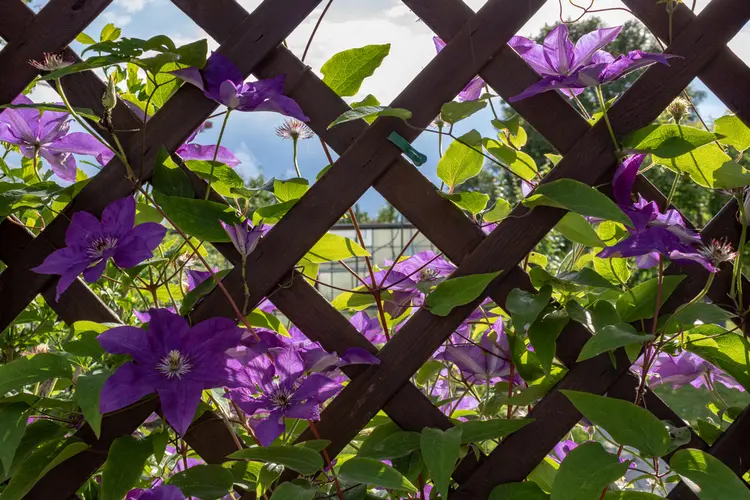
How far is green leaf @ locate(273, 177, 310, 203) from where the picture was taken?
827 mm

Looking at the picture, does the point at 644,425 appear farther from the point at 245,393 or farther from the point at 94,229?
the point at 94,229

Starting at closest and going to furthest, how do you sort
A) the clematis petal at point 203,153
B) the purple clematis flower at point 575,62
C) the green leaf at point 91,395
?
1. the green leaf at point 91,395
2. the purple clematis flower at point 575,62
3. the clematis petal at point 203,153

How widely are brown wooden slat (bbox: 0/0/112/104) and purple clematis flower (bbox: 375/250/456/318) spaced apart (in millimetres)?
448

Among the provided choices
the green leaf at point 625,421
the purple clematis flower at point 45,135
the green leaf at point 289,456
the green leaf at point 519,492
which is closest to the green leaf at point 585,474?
the green leaf at point 625,421

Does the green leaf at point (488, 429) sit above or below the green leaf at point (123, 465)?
above

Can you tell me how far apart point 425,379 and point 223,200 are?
13.0 inches

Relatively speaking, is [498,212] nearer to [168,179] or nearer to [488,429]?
[488,429]

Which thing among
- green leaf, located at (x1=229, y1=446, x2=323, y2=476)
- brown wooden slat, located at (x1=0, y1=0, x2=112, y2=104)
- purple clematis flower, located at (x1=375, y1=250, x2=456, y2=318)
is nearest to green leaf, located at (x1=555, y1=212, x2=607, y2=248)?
purple clematis flower, located at (x1=375, y1=250, x2=456, y2=318)

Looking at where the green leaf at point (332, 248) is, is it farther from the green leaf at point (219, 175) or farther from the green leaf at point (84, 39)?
the green leaf at point (84, 39)

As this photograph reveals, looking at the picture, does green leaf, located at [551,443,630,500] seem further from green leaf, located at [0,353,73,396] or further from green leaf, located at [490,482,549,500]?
green leaf, located at [0,353,73,396]

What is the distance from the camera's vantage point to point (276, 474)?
773 mm

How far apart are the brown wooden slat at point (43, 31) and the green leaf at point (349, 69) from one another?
265 mm

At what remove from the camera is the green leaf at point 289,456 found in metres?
0.72

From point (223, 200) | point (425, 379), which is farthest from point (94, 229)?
point (425, 379)
